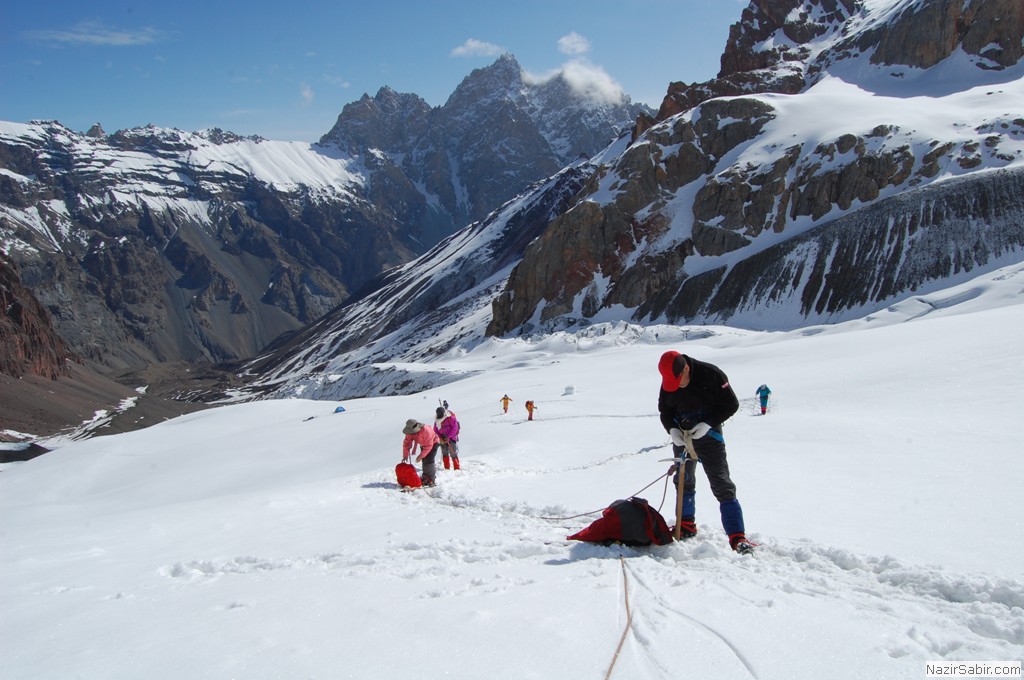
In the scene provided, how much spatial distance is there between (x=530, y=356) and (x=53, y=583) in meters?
56.6

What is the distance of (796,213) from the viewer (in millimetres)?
73375

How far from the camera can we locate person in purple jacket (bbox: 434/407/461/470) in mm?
15359

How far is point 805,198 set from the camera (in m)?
72.8

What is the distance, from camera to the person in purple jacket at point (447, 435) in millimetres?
15359

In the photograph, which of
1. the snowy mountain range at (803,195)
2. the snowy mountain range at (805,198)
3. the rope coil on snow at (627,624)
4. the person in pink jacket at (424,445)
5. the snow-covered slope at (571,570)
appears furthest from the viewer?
the snowy mountain range at (803,195)

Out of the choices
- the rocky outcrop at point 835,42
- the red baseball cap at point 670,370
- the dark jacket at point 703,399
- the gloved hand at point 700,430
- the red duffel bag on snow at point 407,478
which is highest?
the rocky outcrop at point 835,42

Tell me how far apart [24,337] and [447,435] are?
140 meters

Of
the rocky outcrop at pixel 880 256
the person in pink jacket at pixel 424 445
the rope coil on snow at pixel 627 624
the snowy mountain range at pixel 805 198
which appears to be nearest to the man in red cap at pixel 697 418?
the rope coil on snow at pixel 627 624

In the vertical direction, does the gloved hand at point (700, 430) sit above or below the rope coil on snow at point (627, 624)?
above

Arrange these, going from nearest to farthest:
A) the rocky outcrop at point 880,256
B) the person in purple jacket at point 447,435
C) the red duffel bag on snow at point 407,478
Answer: the red duffel bag on snow at point 407,478 < the person in purple jacket at point 447,435 < the rocky outcrop at point 880,256

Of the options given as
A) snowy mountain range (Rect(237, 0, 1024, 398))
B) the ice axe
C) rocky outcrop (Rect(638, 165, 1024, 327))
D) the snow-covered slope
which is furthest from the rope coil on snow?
rocky outcrop (Rect(638, 165, 1024, 327))

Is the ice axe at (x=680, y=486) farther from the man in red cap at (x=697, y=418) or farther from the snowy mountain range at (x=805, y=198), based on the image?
the snowy mountain range at (x=805, y=198)

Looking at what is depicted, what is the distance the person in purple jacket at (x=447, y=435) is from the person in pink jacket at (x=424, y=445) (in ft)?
4.83

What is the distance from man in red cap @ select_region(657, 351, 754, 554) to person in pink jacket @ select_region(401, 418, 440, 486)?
23.1 ft
